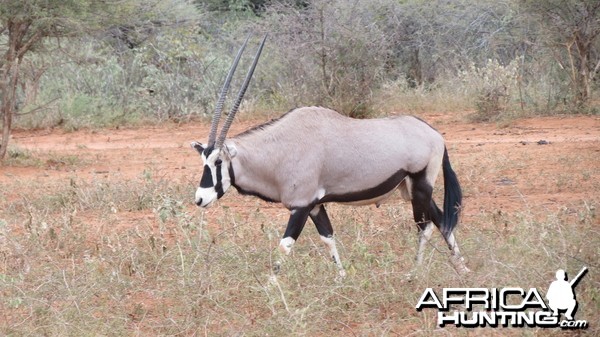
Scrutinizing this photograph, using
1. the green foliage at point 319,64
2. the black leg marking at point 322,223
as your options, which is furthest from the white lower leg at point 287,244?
the green foliage at point 319,64


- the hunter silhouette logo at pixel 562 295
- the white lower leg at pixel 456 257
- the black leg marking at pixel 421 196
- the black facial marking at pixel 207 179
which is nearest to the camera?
the hunter silhouette logo at pixel 562 295

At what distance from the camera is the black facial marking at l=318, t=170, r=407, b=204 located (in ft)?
19.3

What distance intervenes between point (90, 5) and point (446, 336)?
26.6 feet

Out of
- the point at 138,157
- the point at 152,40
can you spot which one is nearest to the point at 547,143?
the point at 138,157

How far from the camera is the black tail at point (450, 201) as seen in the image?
604 centimetres

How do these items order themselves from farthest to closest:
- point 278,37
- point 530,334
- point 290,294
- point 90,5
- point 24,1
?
point 278,37 → point 90,5 → point 24,1 → point 290,294 → point 530,334

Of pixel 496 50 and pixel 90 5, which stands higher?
pixel 90 5

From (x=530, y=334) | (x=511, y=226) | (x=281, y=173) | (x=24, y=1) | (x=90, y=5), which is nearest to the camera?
(x=530, y=334)

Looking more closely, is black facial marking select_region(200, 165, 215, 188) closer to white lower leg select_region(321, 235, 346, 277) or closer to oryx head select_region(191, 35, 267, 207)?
oryx head select_region(191, 35, 267, 207)

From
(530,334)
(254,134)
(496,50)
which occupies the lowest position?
(496,50)

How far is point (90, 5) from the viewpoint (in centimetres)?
1145

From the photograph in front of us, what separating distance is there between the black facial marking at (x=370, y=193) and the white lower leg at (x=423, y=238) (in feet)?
1.09

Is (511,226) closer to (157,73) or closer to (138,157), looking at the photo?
(138,157)

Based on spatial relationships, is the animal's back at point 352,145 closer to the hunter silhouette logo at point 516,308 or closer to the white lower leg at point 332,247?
the white lower leg at point 332,247
